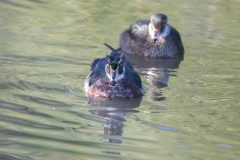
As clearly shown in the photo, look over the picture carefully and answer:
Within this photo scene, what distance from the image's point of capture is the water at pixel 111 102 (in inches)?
419

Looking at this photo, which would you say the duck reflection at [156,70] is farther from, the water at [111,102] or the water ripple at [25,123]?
the water ripple at [25,123]

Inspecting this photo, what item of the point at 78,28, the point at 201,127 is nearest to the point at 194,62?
the point at 78,28

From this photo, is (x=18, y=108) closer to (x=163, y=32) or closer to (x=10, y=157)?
(x=10, y=157)

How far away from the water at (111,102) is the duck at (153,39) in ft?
0.80

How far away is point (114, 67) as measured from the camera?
13.4 metres

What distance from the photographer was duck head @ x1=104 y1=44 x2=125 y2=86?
43.4 ft

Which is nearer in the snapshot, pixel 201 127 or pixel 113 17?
pixel 201 127

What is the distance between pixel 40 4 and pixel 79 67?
537cm

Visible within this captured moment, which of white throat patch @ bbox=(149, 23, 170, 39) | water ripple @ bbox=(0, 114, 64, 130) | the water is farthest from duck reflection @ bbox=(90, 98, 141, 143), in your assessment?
white throat patch @ bbox=(149, 23, 170, 39)

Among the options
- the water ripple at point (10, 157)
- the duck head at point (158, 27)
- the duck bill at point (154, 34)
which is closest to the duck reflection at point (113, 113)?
the water ripple at point (10, 157)

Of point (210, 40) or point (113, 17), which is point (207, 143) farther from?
point (113, 17)

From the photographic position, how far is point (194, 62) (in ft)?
54.2

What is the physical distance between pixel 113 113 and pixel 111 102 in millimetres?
778

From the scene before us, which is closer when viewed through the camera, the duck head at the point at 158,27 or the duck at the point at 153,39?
the duck head at the point at 158,27
